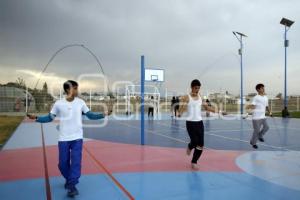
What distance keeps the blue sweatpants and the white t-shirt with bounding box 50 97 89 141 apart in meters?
0.10

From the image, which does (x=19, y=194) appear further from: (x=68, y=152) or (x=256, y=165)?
(x=256, y=165)

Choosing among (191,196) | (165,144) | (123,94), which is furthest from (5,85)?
(191,196)

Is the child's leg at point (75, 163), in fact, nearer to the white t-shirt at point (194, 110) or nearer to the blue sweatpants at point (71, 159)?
the blue sweatpants at point (71, 159)

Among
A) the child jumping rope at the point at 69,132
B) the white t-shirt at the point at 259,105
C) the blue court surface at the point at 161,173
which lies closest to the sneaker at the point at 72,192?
the child jumping rope at the point at 69,132

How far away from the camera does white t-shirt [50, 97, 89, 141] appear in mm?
5363

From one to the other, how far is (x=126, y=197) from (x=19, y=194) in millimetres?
1692

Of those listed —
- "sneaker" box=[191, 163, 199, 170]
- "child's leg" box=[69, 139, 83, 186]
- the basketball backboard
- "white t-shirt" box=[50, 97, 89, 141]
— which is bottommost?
"sneaker" box=[191, 163, 199, 170]

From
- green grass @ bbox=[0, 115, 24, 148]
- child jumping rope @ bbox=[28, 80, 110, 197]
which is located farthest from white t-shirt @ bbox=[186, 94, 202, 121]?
green grass @ bbox=[0, 115, 24, 148]

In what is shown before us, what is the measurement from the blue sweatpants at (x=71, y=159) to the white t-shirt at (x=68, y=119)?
10cm

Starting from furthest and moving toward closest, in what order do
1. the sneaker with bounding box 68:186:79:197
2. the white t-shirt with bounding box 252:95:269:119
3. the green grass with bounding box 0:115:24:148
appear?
the green grass with bounding box 0:115:24:148, the white t-shirt with bounding box 252:95:269:119, the sneaker with bounding box 68:186:79:197

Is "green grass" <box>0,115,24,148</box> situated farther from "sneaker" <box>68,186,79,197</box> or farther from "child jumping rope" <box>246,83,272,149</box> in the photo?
"child jumping rope" <box>246,83,272,149</box>

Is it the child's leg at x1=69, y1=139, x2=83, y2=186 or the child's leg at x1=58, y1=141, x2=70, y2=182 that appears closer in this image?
the child's leg at x1=69, y1=139, x2=83, y2=186

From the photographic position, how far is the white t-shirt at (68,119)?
5.36m

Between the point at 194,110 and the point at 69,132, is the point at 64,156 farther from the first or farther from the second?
the point at 194,110
